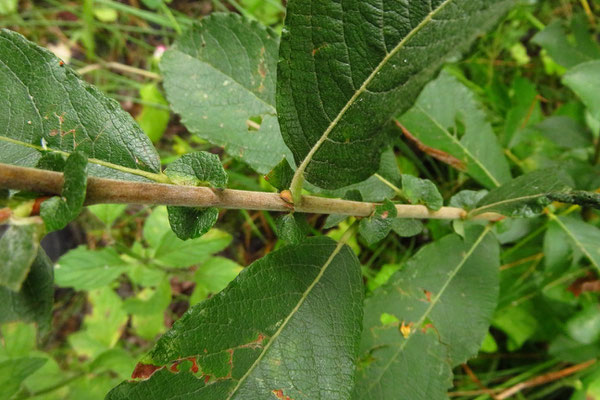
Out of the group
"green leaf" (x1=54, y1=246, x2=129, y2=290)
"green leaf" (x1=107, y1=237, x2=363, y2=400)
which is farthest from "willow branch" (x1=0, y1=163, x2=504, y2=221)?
"green leaf" (x1=54, y1=246, x2=129, y2=290)

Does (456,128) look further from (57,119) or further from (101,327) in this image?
(101,327)

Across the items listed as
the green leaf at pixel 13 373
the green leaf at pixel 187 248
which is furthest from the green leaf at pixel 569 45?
the green leaf at pixel 13 373

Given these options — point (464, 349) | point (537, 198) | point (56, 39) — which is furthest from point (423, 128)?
point (56, 39)

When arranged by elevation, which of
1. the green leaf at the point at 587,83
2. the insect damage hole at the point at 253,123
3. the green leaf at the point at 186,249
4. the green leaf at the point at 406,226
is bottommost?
the green leaf at the point at 186,249

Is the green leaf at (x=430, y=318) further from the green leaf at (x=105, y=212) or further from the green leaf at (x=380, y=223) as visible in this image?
the green leaf at (x=105, y=212)

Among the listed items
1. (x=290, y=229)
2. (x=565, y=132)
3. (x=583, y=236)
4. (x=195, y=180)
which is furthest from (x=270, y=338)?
(x=565, y=132)

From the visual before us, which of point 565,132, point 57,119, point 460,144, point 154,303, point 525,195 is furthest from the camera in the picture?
point 154,303
